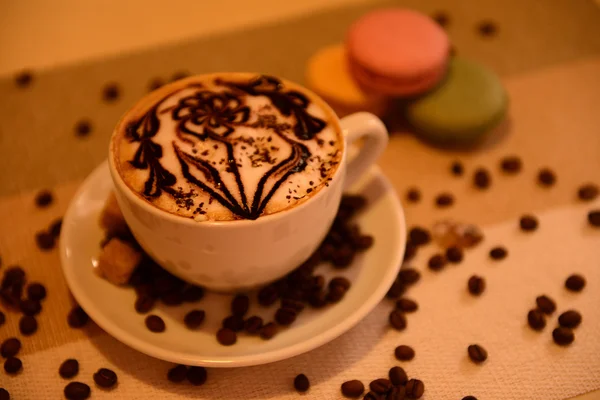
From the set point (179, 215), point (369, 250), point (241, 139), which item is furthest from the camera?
point (369, 250)

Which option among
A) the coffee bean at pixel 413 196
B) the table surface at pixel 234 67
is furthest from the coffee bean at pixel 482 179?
the coffee bean at pixel 413 196

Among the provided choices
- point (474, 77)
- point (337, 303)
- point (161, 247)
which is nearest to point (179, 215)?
point (161, 247)

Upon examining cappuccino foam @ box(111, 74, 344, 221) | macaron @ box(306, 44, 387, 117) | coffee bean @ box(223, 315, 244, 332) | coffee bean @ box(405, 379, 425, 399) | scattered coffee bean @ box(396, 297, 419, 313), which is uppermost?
cappuccino foam @ box(111, 74, 344, 221)

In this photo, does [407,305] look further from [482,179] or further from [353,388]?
[482,179]

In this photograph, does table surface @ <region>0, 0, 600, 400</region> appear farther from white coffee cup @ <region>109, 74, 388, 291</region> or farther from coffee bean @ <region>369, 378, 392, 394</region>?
coffee bean @ <region>369, 378, 392, 394</region>

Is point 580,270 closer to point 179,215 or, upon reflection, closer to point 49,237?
point 179,215

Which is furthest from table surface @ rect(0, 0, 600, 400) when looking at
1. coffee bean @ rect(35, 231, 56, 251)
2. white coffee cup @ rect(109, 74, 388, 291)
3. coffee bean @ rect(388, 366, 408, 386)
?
coffee bean @ rect(388, 366, 408, 386)
